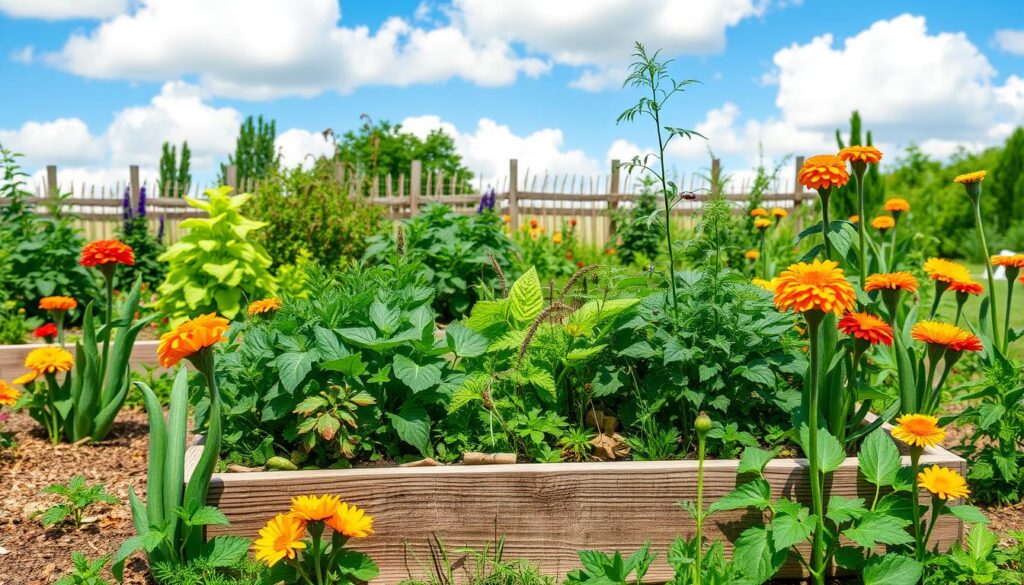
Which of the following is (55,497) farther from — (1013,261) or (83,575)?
(1013,261)

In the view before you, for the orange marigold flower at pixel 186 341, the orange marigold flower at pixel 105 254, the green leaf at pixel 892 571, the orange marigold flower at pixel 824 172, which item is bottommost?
the green leaf at pixel 892 571

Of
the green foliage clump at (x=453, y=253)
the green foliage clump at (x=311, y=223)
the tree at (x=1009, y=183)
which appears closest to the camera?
the green foliage clump at (x=453, y=253)

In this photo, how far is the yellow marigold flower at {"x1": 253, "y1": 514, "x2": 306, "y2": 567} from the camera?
1.92 meters

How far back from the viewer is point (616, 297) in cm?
294

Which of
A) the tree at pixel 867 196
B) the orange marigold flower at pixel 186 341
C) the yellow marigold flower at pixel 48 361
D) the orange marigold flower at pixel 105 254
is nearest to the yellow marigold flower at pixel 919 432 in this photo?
the orange marigold flower at pixel 186 341

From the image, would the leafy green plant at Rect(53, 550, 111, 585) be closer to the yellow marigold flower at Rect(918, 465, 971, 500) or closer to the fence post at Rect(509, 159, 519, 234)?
the yellow marigold flower at Rect(918, 465, 971, 500)

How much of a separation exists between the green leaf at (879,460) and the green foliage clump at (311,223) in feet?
16.0

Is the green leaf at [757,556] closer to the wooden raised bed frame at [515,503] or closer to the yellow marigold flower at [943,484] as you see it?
the wooden raised bed frame at [515,503]

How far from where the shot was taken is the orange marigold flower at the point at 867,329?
86.0 inches

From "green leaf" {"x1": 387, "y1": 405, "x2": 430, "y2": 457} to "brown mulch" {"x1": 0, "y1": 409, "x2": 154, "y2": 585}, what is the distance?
91 cm

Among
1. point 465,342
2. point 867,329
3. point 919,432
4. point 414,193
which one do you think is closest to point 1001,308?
point 867,329

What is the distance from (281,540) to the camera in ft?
6.39

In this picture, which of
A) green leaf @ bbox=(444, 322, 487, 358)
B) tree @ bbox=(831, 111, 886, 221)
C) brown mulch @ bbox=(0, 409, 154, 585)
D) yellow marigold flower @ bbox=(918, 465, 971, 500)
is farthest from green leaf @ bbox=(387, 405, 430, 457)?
tree @ bbox=(831, 111, 886, 221)

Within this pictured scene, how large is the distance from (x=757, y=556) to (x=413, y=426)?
1.08m
